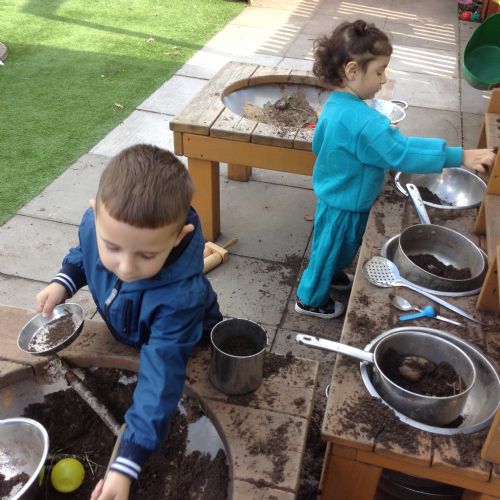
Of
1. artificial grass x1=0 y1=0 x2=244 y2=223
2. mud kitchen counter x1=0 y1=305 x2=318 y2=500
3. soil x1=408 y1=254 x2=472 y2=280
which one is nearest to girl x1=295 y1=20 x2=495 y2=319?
soil x1=408 y1=254 x2=472 y2=280

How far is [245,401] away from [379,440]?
375 mm

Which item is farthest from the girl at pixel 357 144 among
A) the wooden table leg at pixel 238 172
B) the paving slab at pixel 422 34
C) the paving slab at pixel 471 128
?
A: the paving slab at pixel 422 34

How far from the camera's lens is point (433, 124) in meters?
4.98

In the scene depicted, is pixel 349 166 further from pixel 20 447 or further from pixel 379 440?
pixel 20 447

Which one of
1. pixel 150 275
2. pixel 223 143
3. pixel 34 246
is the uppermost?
pixel 150 275

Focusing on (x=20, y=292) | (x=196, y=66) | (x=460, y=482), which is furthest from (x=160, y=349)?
(x=196, y=66)

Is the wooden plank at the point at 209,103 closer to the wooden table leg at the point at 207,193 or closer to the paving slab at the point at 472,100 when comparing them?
the wooden table leg at the point at 207,193

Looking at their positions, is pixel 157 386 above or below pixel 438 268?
above

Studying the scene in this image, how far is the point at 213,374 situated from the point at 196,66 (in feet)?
15.6

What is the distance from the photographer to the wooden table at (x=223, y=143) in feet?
9.26

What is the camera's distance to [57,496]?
1.50 metres

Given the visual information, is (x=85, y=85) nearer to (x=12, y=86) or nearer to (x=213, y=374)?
(x=12, y=86)

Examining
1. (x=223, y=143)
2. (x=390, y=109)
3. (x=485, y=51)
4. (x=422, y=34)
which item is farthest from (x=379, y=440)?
(x=422, y=34)

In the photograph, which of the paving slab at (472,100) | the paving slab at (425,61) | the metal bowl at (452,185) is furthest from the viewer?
the paving slab at (425,61)
